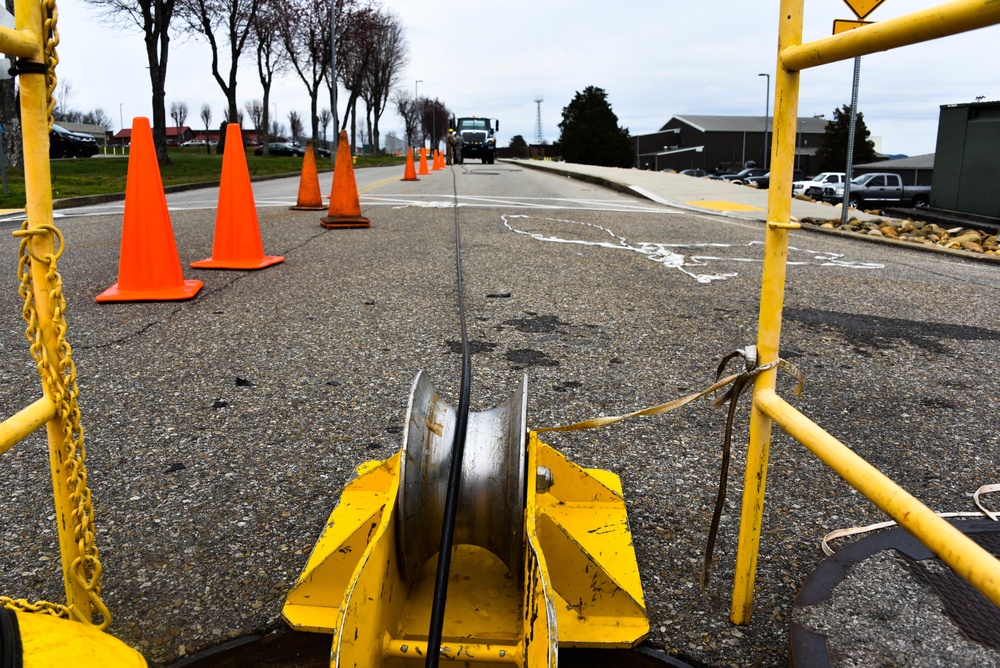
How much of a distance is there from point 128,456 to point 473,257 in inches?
190

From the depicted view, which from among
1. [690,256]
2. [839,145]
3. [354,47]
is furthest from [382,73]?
[690,256]

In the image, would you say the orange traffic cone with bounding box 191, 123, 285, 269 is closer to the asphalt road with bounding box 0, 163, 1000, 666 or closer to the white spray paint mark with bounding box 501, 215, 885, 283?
the asphalt road with bounding box 0, 163, 1000, 666

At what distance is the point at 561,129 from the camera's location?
83438 millimetres

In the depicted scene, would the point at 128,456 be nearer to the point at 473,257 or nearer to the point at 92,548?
the point at 92,548

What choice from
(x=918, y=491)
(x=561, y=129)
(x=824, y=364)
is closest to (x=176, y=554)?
(x=918, y=491)

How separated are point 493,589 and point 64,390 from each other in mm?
1132

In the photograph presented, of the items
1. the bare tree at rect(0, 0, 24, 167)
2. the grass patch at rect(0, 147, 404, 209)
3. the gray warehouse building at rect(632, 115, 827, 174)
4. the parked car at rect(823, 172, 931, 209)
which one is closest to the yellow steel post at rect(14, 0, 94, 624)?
the grass patch at rect(0, 147, 404, 209)

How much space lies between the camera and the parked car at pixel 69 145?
32.0 metres

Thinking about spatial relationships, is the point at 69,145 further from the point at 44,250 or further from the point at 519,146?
the point at 519,146

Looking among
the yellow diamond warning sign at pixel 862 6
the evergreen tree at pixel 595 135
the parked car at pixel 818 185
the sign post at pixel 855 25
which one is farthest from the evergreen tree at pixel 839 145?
the yellow diamond warning sign at pixel 862 6

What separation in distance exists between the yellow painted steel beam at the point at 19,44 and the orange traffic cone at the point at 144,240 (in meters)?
3.99

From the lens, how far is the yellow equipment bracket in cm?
158

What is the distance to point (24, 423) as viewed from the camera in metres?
1.52

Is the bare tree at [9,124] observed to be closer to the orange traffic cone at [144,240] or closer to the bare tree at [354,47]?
the orange traffic cone at [144,240]
